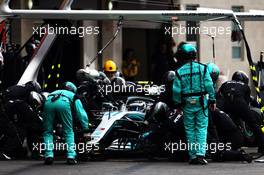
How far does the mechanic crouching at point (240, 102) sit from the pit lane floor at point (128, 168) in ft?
4.89

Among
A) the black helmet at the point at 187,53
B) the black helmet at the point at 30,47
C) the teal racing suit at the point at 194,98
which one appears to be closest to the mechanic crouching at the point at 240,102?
the teal racing suit at the point at 194,98

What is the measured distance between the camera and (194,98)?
51.2ft

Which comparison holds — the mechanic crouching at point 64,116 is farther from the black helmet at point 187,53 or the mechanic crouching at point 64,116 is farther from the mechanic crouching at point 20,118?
the black helmet at point 187,53

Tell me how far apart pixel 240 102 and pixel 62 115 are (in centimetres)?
334

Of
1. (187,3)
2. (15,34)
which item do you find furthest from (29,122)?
(187,3)

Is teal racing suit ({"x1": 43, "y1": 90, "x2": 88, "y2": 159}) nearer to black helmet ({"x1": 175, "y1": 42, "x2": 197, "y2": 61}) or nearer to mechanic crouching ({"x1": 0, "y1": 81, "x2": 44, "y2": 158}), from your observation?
mechanic crouching ({"x1": 0, "y1": 81, "x2": 44, "y2": 158})

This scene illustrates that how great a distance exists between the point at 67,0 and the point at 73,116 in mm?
2898

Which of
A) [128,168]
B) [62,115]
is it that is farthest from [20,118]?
[128,168]

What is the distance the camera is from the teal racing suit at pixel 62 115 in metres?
15.9

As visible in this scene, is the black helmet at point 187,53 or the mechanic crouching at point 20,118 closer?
the black helmet at point 187,53

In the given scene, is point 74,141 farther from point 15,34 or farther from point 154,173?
point 15,34

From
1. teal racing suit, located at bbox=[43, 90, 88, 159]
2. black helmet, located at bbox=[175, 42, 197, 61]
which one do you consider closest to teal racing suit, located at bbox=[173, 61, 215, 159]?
black helmet, located at bbox=[175, 42, 197, 61]

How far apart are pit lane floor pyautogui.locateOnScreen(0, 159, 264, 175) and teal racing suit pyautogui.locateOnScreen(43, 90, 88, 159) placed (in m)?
0.41

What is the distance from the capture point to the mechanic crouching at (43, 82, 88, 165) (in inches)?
623
